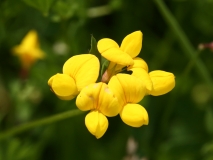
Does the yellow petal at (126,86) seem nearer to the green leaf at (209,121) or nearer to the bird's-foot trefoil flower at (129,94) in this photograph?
the bird's-foot trefoil flower at (129,94)

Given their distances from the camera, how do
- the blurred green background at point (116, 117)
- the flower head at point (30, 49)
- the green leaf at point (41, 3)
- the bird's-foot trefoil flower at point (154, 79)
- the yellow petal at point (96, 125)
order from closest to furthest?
1. the yellow petal at point (96, 125)
2. the bird's-foot trefoil flower at point (154, 79)
3. the green leaf at point (41, 3)
4. the flower head at point (30, 49)
5. the blurred green background at point (116, 117)

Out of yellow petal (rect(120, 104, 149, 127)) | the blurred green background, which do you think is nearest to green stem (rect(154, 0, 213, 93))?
the blurred green background

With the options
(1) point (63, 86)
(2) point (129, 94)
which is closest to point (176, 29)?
(2) point (129, 94)

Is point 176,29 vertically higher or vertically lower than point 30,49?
higher

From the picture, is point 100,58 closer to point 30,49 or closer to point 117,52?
point 117,52

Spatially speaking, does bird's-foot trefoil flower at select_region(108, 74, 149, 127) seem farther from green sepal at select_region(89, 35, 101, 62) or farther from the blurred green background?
the blurred green background

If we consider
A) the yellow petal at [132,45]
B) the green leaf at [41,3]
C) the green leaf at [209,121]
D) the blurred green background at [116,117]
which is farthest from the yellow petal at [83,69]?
the green leaf at [209,121]
